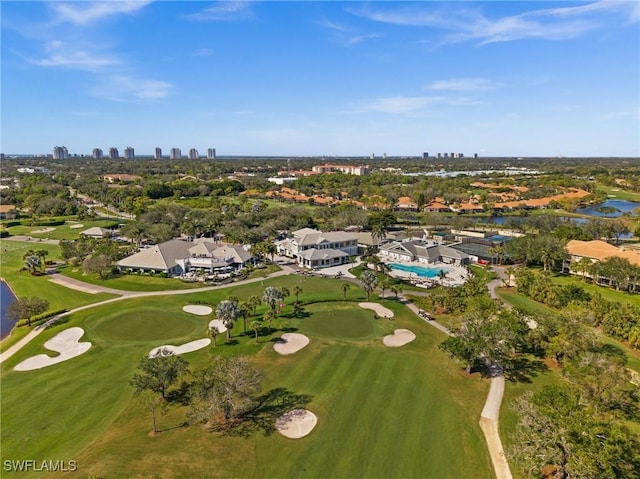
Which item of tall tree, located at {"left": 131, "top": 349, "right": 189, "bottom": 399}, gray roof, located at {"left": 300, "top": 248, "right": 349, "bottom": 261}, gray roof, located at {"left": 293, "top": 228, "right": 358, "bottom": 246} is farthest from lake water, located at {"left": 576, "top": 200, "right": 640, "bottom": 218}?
tall tree, located at {"left": 131, "top": 349, "right": 189, "bottom": 399}

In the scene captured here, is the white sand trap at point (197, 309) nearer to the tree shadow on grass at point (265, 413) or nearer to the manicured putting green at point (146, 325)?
the manicured putting green at point (146, 325)

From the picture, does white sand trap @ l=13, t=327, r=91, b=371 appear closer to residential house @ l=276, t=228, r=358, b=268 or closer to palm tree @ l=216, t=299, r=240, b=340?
palm tree @ l=216, t=299, r=240, b=340

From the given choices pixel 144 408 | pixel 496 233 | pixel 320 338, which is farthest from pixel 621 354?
pixel 496 233

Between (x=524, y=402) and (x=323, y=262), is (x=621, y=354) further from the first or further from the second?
(x=323, y=262)

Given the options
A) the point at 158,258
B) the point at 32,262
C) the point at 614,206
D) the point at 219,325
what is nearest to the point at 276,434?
the point at 219,325

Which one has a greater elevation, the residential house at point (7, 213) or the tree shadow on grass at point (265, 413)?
the residential house at point (7, 213)

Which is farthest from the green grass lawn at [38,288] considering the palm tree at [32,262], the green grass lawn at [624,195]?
the green grass lawn at [624,195]
